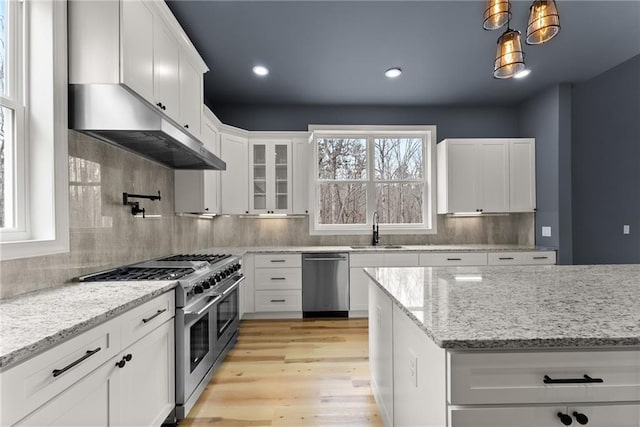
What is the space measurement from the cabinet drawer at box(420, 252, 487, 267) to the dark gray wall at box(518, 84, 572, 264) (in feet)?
3.13

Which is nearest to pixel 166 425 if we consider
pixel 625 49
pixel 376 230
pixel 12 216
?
pixel 12 216

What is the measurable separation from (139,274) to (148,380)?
677 millimetres

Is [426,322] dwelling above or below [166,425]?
above

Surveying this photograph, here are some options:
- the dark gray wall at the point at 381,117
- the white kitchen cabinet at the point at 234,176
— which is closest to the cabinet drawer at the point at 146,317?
the white kitchen cabinet at the point at 234,176

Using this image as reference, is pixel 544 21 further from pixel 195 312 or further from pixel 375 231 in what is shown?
pixel 375 231

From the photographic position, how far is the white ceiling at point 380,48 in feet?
A: 8.61

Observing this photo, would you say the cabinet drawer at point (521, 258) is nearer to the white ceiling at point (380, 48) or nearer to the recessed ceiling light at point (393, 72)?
the white ceiling at point (380, 48)

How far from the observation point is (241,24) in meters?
2.79

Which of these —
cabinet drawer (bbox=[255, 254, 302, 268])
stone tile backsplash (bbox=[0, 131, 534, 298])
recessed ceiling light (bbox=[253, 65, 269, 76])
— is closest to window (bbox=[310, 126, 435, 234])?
cabinet drawer (bbox=[255, 254, 302, 268])

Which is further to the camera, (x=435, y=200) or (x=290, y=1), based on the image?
(x=435, y=200)

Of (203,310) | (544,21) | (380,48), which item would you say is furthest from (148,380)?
(380,48)

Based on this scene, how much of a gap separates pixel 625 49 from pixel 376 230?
126 inches

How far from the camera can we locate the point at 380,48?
3.16 meters

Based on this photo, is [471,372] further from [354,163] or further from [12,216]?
[354,163]
